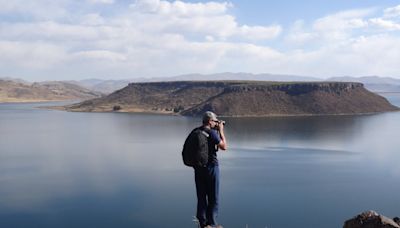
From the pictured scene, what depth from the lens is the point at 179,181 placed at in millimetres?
38312

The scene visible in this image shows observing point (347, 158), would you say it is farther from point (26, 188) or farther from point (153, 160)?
point (26, 188)

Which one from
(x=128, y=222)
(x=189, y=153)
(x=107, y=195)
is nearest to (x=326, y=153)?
(x=107, y=195)

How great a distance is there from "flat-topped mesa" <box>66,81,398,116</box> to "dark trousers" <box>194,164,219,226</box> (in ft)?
391

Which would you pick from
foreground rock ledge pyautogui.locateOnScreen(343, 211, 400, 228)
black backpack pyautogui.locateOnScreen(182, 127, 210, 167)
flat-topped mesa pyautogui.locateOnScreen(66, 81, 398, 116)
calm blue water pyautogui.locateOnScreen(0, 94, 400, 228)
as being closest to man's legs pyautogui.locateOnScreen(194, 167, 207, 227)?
black backpack pyautogui.locateOnScreen(182, 127, 210, 167)

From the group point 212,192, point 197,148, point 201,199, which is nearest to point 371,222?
point 212,192

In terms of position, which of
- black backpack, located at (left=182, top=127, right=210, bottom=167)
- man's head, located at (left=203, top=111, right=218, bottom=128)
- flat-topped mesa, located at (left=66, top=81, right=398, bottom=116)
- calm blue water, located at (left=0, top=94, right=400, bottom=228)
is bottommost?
calm blue water, located at (left=0, top=94, right=400, bottom=228)

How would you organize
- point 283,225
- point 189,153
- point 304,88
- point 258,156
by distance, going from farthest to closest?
point 304,88 → point 258,156 → point 283,225 → point 189,153

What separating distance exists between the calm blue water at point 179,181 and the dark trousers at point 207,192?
1822cm

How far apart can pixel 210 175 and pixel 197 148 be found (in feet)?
1.86

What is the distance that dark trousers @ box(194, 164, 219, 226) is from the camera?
7.90 meters

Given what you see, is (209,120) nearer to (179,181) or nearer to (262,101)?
(179,181)

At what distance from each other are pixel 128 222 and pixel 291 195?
12.6 m

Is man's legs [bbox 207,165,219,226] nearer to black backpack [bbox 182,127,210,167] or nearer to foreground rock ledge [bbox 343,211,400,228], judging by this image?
black backpack [bbox 182,127,210,167]

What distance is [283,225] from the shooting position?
85.7 ft
